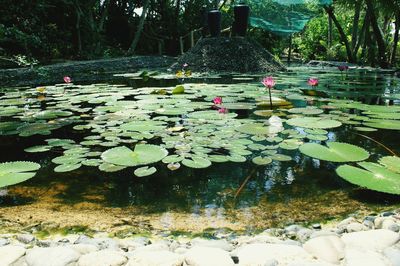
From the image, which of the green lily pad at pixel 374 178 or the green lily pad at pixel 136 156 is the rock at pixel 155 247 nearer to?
the green lily pad at pixel 136 156

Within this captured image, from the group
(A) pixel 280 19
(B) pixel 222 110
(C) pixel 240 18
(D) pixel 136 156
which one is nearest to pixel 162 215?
(D) pixel 136 156

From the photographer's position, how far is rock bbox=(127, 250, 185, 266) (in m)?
0.94

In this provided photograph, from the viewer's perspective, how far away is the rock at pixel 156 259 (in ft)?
3.07

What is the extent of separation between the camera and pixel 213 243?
3.52 ft

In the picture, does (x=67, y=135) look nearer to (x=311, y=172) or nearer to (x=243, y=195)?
(x=243, y=195)

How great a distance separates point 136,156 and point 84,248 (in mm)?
740

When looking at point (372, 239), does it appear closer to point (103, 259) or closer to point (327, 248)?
point (327, 248)

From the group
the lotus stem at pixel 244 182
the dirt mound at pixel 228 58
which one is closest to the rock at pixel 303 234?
the lotus stem at pixel 244 182

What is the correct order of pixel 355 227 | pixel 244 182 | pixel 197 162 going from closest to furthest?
pixel 355 227 → pixel 244 182 → pixel 197 162

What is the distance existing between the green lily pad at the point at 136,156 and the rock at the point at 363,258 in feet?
3.21

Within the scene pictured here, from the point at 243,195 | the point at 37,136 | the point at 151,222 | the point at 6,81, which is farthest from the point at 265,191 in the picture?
the point at 6,81

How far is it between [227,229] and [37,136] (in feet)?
5.62

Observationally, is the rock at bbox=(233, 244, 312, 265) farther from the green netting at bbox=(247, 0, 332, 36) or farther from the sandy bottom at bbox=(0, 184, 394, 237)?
the green netting at bbox=(247, 0, 332, 36)

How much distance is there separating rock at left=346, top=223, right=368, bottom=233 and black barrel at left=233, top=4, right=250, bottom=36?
660cm
